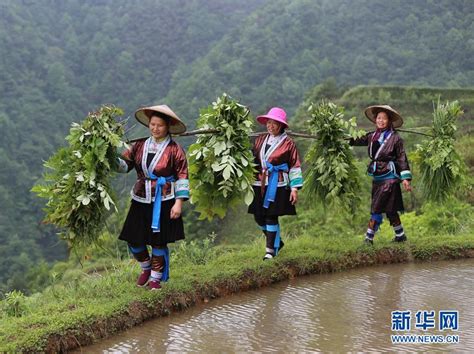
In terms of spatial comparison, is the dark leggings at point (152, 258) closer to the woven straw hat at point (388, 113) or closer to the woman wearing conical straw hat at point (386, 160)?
the woman wearing conical straw hat at point (386, 160)

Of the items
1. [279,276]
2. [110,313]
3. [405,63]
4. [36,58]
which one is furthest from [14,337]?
[36,58]

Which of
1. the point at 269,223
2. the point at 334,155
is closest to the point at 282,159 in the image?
the point at 269,223

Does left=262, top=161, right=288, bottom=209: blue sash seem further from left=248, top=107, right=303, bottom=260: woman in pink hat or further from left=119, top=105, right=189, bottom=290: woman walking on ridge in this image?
left=119, top=105, right=189, bottom=290: woman walking on ridge

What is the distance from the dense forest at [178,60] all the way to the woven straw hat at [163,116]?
47.9 meters

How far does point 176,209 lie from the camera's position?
5.27m

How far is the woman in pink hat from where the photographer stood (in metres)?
6.27

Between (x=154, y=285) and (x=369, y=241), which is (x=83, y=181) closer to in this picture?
(x=154, y=285)

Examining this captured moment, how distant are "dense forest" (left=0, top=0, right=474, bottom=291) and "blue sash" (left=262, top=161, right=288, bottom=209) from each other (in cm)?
4748

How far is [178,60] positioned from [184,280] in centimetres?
9203

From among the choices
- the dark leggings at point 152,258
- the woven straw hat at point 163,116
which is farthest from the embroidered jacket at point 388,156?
the dark leggings at point 152,258

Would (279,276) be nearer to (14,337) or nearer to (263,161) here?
(263,161)

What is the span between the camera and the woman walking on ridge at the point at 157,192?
17.5 feet

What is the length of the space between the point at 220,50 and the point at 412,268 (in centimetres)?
7819

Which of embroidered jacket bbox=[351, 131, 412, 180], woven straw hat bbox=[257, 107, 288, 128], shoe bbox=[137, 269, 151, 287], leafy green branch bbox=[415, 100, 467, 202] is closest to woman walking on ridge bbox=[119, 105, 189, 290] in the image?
shoe bbox=[137, 269, 151, 287]
